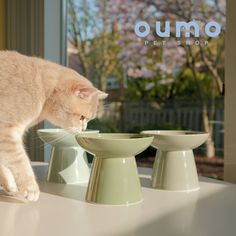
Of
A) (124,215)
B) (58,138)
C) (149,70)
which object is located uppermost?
Answer: (149,70)

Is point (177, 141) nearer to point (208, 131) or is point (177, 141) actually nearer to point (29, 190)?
point (29, 190)

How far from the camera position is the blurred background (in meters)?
1.86

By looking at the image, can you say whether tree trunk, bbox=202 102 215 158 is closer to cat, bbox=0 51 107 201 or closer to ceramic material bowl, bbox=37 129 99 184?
cat, bbox=0 51 107 201

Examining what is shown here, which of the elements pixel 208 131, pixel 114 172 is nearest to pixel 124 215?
pixel 114 172

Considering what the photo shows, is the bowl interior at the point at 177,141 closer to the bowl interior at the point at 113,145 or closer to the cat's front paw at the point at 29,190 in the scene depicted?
the bowl interior at the point at 113,145

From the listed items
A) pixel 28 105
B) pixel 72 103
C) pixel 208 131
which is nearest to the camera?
pixel 28 105

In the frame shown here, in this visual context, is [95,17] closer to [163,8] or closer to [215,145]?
[163,8]

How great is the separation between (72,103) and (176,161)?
0.41 metres

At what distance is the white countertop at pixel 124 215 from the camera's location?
660 mm

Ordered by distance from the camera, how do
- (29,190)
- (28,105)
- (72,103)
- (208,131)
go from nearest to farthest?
(29,190) < (28,105) < (72,103) < (208,131)

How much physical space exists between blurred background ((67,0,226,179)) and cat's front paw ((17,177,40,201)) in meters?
1.07

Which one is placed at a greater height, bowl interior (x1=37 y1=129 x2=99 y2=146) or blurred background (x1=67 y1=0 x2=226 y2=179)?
blurred background (x1=67 y1=0 x2=226 y2=179)

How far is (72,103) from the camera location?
Result: 1191mm

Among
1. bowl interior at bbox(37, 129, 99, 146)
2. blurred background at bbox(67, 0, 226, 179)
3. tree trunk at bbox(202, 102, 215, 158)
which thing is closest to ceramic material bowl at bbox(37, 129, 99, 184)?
bowl interior at bbox(37, 129, 99, 146)
